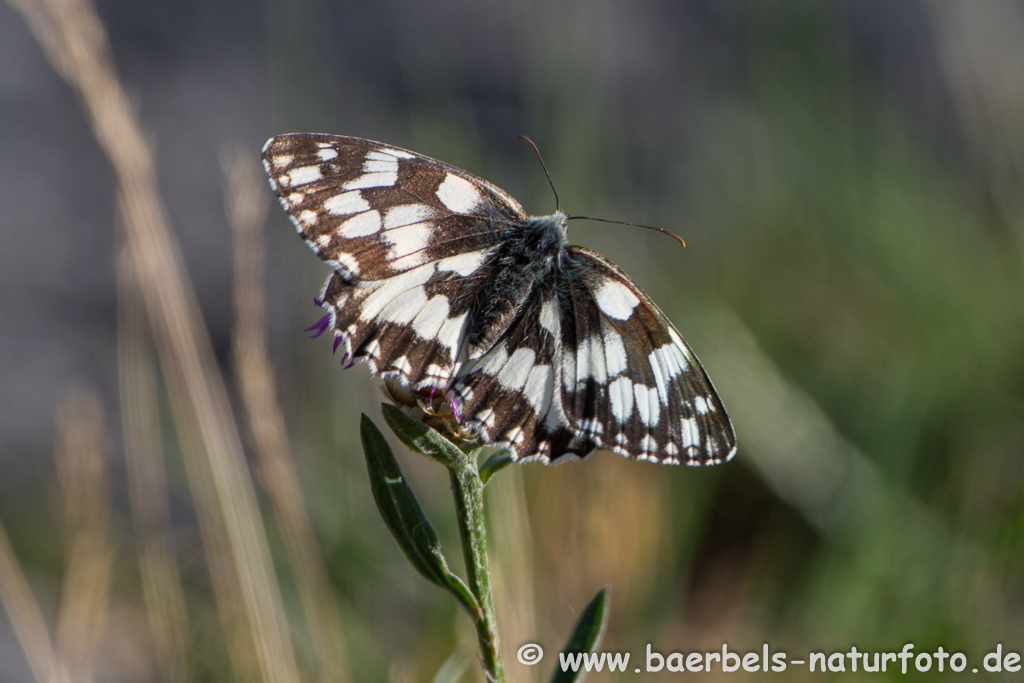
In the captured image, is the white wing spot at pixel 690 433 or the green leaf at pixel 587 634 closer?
the green leaf at pixel 587 634

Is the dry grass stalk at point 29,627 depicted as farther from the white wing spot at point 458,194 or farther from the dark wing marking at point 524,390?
the white wing spot at point 458,194

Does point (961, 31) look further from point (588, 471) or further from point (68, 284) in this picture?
point (68, 284)

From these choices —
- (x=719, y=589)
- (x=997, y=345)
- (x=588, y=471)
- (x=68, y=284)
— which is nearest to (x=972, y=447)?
(x=997, y=345)

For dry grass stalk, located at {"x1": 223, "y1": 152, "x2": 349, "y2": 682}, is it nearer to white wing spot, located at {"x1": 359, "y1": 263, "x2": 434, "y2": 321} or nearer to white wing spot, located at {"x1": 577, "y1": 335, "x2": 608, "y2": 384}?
white wing spot, located at {"x1": 359, "y1": 263, "x2": 434, "y2": 321}

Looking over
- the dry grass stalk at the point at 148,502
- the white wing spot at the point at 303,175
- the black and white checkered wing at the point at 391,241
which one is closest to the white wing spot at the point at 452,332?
the black and white checkered wing at the point at 391,241

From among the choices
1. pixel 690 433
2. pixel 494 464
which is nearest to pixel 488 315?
pixel 494 464

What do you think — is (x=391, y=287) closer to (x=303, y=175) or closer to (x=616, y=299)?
(x=303, y=175)
